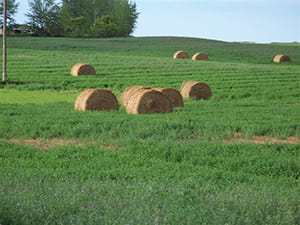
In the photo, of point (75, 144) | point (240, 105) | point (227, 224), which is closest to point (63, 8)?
point (240, 105)

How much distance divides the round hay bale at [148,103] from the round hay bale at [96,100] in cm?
87

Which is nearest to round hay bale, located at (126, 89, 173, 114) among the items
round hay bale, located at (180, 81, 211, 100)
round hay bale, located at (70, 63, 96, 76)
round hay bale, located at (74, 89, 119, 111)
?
round hay bale, located at (74, 89, 119, 111)

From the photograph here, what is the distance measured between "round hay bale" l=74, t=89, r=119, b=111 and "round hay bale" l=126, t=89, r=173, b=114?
874mm

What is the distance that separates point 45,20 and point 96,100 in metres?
80.7

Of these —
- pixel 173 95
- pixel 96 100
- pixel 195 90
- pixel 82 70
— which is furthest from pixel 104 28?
pixel 96 100

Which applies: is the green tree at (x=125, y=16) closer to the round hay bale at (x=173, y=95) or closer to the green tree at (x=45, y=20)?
the green tree at (x=45, y=20)

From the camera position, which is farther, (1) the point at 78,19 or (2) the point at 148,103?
(1) the point at 78,19

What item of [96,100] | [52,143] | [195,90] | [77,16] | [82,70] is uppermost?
[77,16]

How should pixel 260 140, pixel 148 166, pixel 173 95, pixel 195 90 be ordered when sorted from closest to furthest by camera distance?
pixel 148 166 → pixel 260 140 → pixel 173 95 → pixel 195 90

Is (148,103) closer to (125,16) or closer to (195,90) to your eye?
(195,90)

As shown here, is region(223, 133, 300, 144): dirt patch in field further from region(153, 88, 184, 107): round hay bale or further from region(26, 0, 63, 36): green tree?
region(26, 0, 63, 36): green tree

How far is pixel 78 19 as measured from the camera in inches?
3708

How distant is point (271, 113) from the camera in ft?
55.1

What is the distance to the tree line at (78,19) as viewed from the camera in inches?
3654
